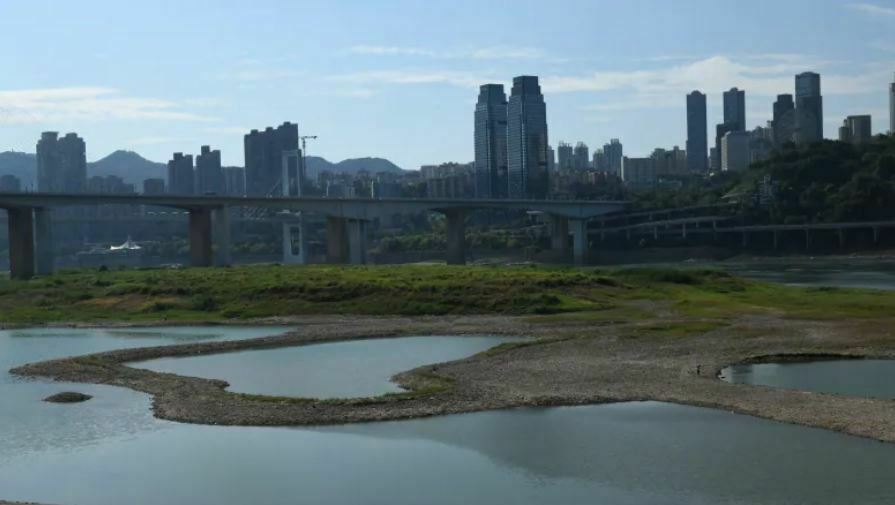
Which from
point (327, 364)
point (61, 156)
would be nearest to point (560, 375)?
point (327, 364)

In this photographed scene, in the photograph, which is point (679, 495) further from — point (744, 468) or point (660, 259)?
point (660, 259)

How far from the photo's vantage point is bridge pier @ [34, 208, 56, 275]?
75.0m

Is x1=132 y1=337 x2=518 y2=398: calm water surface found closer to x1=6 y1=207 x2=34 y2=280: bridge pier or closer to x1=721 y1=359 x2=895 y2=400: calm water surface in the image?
x1=721 y1=359 x2=895 y2=400: calm water surface

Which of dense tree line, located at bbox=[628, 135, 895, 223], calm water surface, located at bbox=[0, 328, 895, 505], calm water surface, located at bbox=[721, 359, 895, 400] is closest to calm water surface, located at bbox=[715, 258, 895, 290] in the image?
dense tree line, located at bbox=[628, 135, 895, 223]

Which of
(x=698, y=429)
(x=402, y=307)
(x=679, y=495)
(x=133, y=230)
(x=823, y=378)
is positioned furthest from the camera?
(x=133, y=230)

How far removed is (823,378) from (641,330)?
32.5 feet

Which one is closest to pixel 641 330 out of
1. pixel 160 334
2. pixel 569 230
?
pixel 160 334

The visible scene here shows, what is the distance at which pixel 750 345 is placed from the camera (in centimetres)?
3109

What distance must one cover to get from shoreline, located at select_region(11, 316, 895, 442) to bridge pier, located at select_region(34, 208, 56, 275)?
40357mm

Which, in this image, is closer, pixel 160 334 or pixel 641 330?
pixel 641 330

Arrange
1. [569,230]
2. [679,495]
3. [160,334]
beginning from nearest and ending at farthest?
[679,495], [160,334], [569,230]

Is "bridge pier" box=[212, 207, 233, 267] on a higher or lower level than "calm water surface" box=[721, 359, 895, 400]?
higher

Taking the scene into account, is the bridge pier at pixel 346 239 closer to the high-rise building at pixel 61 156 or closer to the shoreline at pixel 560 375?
the shoreline at pixel 560 375

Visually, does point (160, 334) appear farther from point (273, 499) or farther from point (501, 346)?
point (273, 499)
